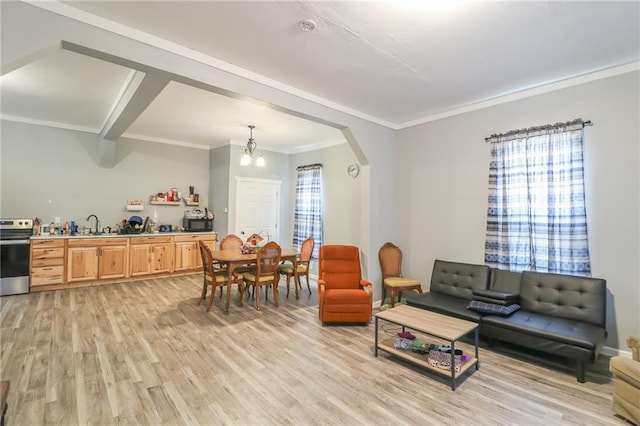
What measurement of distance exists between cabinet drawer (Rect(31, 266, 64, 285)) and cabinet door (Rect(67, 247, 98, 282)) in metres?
0.12

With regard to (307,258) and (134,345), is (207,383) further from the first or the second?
(307,258)

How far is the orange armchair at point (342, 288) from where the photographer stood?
3801 millimetres

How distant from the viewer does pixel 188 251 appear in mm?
6445

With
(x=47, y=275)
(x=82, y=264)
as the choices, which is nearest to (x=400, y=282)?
(x=82, y=264)

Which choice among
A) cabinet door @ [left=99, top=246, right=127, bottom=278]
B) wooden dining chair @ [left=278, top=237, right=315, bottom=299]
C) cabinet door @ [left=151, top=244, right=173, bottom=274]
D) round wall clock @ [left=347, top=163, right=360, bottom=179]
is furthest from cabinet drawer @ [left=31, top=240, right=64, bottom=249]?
round wall clock @ [left=347, top=163, right=360, bottom=179]

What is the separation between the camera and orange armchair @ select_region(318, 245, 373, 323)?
380cm

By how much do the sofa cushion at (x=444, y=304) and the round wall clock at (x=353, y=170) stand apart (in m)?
2.55

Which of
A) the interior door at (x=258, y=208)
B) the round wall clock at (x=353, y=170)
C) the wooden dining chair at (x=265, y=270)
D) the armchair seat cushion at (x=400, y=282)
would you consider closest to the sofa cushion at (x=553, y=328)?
the armchair seat cushion at (x=400, y=282)

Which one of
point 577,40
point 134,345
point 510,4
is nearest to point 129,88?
point 134,345

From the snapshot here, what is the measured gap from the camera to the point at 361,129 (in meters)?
4.43

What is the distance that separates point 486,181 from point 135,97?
4330mm

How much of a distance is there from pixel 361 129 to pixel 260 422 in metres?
3.71

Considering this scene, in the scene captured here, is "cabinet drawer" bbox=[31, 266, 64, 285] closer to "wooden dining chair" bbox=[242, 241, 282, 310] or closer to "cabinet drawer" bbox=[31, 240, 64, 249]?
"cabinet drawer" bbox=[31, 240, 64, 249]

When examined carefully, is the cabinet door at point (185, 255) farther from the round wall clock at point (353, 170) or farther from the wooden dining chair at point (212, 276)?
the round wall clock at point (353, 170)
